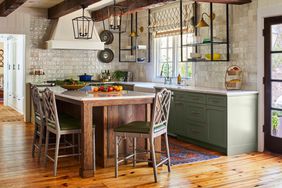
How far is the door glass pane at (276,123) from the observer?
17.8 feet

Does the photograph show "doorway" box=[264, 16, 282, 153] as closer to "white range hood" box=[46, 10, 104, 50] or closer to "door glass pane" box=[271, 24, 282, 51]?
"door glass pane" box=[271, 24, 282, 51]

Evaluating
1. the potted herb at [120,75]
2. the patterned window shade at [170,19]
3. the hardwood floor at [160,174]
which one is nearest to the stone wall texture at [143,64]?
the potted herb at [120,75]

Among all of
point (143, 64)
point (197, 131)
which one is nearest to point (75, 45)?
point (143, 64)

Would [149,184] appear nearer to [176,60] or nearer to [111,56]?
[176,60]

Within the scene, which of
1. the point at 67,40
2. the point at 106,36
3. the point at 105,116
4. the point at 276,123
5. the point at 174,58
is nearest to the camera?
the point at 105,116

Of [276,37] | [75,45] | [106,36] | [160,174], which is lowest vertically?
[160,174]

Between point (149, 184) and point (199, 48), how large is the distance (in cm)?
342

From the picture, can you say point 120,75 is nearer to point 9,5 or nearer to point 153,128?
point 9,5

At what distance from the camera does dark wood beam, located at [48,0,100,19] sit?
6.35 m

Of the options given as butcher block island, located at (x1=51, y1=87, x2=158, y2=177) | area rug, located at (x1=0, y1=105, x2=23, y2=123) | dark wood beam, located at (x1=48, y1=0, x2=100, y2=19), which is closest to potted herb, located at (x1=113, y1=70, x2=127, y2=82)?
dark wood beam, located at (x1=48, y1=0, x2=100, y2=19)

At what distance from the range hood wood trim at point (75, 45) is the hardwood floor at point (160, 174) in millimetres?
3235

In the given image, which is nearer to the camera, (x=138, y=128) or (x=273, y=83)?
(x=138, y=128)

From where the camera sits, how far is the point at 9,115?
9648mm

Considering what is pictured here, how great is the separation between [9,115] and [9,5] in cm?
380
